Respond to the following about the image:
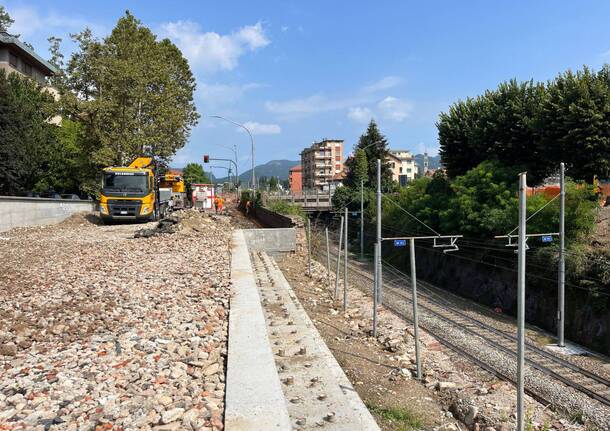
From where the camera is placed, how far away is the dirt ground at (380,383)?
5.40 meters

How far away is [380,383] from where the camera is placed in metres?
6.80

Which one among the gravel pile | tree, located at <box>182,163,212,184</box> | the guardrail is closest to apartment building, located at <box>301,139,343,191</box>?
tree, located at <box>182,163,212,184</box>

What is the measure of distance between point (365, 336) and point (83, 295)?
19.0 feet

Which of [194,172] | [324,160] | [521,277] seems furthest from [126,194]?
[324,160]

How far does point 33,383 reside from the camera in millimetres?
5125

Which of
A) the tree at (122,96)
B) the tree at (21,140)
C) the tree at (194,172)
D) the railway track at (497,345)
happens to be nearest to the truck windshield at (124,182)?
the tree at (122,96)

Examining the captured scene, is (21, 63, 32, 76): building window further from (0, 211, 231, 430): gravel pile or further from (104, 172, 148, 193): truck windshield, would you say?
(0, 211, 231, 430): gravel pile

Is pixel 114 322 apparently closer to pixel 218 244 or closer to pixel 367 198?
pixel 218 244

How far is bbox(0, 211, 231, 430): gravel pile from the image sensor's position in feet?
14.3

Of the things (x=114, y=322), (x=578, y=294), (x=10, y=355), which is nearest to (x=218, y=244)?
(x=114, y=322)

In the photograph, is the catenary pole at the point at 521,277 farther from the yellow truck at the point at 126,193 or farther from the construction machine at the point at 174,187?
the construction machine at the point at 174,187

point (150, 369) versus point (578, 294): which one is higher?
point (150, 369)

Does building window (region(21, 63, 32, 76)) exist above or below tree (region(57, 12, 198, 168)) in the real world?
above

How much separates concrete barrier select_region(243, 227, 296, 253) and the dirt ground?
10.1 m
